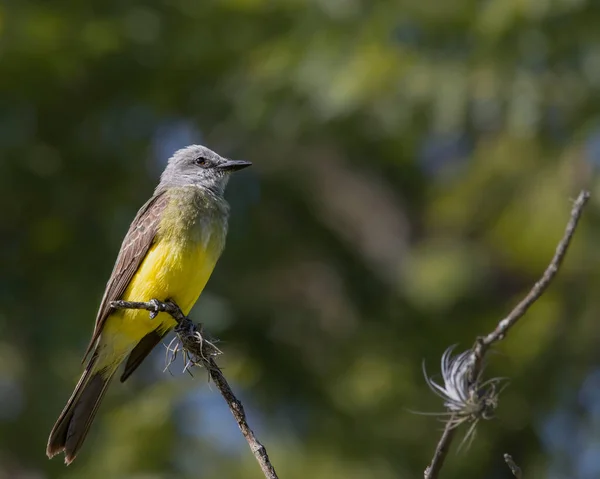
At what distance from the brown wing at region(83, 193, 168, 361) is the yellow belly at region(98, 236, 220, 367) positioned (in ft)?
0.12

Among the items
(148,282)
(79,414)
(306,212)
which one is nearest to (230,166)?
(148,282)

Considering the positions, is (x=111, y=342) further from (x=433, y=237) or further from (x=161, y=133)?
(x=433, y=237)

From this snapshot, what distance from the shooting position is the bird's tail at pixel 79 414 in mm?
4023

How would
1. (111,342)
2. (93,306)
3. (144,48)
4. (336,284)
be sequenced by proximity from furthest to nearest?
1. (336,284)
2. (144,48)
3. (93,306)
4. (111,342)

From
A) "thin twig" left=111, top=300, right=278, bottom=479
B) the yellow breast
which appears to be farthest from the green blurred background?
"thin twig" left=111, top=300, right=278, bottom=479

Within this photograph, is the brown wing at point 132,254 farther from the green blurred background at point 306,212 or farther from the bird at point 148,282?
the green blurred background at point 306,212

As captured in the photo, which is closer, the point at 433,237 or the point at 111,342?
the point at 111,342

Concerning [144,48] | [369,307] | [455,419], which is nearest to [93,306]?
[144,48]

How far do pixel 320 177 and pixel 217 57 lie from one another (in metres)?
3.30

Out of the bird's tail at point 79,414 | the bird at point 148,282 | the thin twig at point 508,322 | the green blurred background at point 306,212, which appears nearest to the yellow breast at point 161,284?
Result: the bird at point 148,282

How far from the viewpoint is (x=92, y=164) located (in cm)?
821

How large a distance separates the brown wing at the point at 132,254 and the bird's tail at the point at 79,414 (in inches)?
5.5

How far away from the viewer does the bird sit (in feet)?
13.8

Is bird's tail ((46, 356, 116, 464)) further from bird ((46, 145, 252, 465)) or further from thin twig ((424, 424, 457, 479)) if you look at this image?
thin twig ((424, 424, 457, 479))
